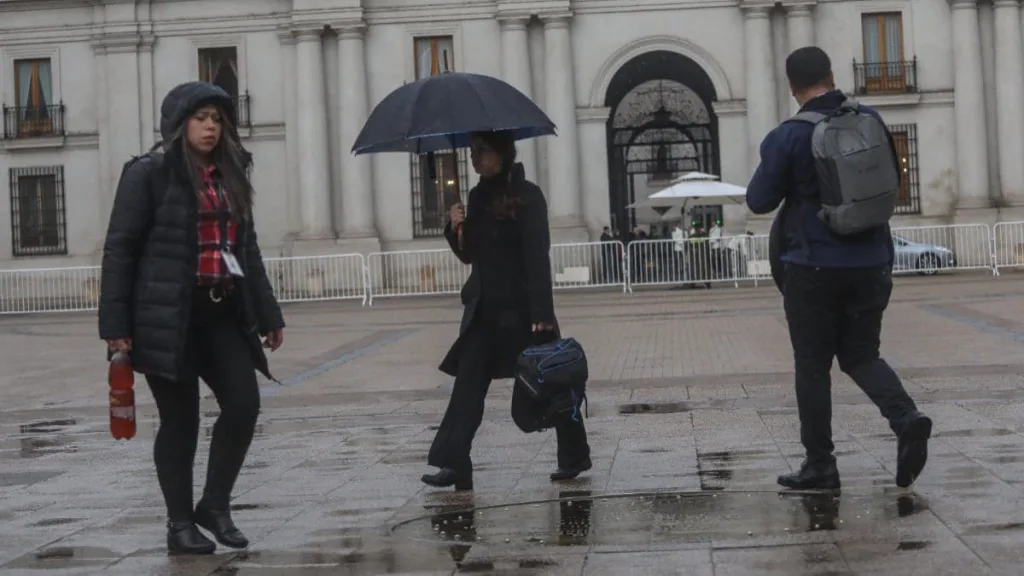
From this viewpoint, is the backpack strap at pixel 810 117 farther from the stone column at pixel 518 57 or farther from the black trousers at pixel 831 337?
the stone column at pixel 518 57

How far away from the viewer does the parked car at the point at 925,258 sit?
34750mm

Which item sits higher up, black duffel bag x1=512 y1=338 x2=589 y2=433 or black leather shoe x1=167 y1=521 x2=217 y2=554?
black duffel bag x1=512 y1=338 x2=589 y2=433

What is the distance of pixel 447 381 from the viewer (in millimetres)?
15312

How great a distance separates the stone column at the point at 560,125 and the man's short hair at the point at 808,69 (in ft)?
98.2

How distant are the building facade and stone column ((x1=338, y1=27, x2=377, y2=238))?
48 mm

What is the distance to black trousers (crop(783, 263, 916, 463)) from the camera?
7625 mm

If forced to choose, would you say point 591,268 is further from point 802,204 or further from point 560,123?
point 802,204

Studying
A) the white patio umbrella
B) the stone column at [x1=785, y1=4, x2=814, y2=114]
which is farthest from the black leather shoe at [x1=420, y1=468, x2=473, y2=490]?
the stone column at [x1=785, y1=4, x2=814, y2=114]

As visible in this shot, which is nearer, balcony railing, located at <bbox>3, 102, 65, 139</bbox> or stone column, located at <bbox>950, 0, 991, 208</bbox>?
stone column, located at <bbox>950, 0, 991, 208</bbox>

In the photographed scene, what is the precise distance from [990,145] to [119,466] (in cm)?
3118

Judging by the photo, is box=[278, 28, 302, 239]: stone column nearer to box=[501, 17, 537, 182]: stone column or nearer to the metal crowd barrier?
the metal crowd barrier

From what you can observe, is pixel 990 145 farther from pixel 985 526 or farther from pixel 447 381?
pixel 985 526

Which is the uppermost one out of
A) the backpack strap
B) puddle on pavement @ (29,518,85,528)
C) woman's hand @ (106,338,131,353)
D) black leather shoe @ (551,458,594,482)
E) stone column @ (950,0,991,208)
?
stone column @ (950,0,991,208)

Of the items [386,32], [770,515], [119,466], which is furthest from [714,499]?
[386,32]
